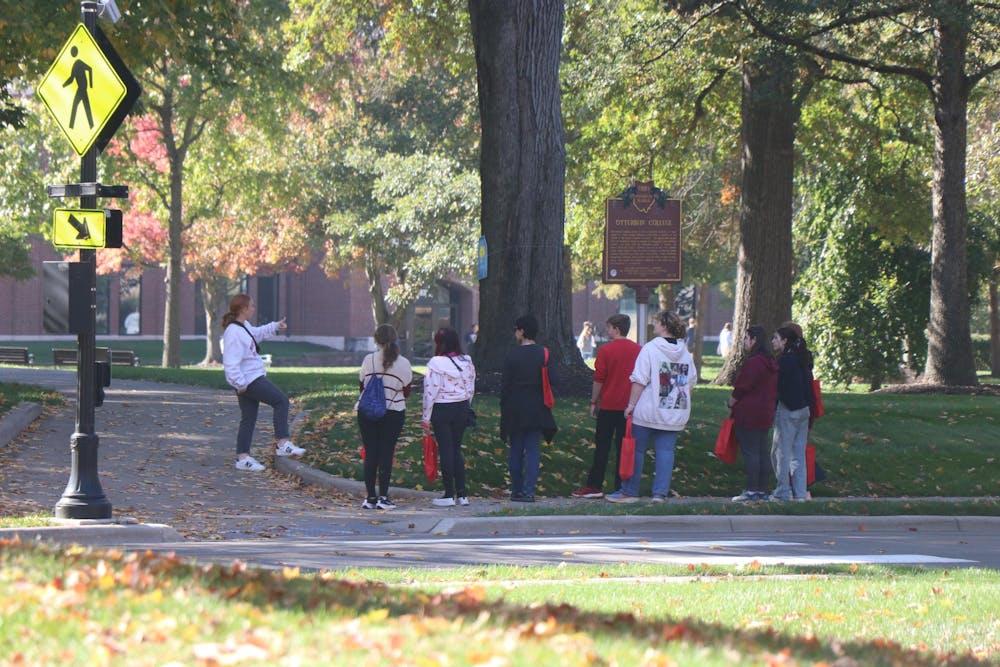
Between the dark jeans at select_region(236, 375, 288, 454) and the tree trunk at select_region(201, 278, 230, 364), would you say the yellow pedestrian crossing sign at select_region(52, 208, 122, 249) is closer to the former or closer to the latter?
the dark jeans at select_region(236, 375, 288, 454)

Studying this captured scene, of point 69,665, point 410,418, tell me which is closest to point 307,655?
point 69,665

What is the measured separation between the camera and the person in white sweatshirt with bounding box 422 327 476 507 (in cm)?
1296

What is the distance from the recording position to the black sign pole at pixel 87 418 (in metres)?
10.6

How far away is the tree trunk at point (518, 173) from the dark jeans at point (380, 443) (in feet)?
16.2

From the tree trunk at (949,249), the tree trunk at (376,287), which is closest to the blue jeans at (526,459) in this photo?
the tree trunk at (949,249)

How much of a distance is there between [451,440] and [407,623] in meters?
8.06

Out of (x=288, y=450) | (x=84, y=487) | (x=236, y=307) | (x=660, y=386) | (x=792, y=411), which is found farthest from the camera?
(x=288, y=450)

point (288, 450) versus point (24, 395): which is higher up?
point (24, 395)

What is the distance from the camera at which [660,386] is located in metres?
13.4

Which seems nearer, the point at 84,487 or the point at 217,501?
the point at 84,487

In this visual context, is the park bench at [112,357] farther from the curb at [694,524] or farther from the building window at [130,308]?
the building window at [130,308]

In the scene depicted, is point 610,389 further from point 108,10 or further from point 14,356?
point 14,356

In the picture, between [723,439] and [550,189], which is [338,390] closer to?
[550,189]

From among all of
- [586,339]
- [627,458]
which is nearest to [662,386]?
[627,458]
